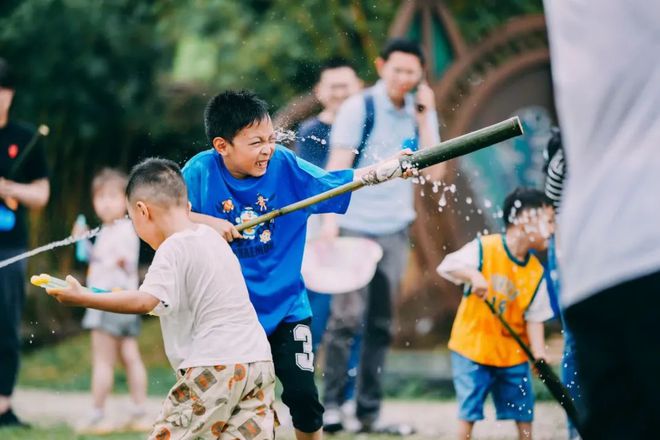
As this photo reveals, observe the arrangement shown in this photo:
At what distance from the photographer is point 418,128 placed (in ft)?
17.9

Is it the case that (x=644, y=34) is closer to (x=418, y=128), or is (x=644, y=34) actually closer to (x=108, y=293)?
(x=108, y=293)

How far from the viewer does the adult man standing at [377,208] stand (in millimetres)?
5430

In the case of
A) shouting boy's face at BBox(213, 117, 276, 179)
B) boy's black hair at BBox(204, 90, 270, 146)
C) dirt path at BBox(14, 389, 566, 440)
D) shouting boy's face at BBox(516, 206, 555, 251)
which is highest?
boy's black hair at BBox(204, 90, 270, 146)

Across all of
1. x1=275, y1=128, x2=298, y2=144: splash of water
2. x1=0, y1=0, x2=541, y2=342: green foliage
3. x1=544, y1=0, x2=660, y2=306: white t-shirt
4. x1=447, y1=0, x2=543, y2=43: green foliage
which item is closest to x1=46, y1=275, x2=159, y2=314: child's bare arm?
x1=275, y1=128, x2=298, y2=144: splash of water

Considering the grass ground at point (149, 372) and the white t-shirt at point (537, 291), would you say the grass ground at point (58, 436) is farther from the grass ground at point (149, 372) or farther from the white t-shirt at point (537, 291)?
the white t-shirt at point (537, 291)

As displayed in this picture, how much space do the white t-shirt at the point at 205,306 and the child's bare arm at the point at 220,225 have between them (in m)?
0.23

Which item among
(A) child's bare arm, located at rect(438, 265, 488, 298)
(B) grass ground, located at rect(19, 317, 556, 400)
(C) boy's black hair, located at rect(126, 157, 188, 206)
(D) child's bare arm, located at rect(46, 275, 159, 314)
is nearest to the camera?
(D) child's bare arm, located at rect(46, 275, 159, 314)

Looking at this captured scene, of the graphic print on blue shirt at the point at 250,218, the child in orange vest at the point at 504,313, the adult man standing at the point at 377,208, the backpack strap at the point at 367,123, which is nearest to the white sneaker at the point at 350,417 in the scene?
the adult man standing at the point at 377,208

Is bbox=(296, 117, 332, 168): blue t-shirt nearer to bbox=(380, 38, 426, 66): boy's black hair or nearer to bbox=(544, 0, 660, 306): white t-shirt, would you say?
bbox=(380, 38, 426, 66): boy's black hair

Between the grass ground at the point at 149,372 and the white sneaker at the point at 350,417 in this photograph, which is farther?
the grass ground at the point at 149,372

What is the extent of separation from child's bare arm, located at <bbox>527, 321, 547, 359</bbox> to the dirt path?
0.57m

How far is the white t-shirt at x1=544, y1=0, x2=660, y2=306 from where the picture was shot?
1.98 meters

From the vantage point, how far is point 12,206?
5.99 meters

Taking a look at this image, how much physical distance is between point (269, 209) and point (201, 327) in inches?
23.0
